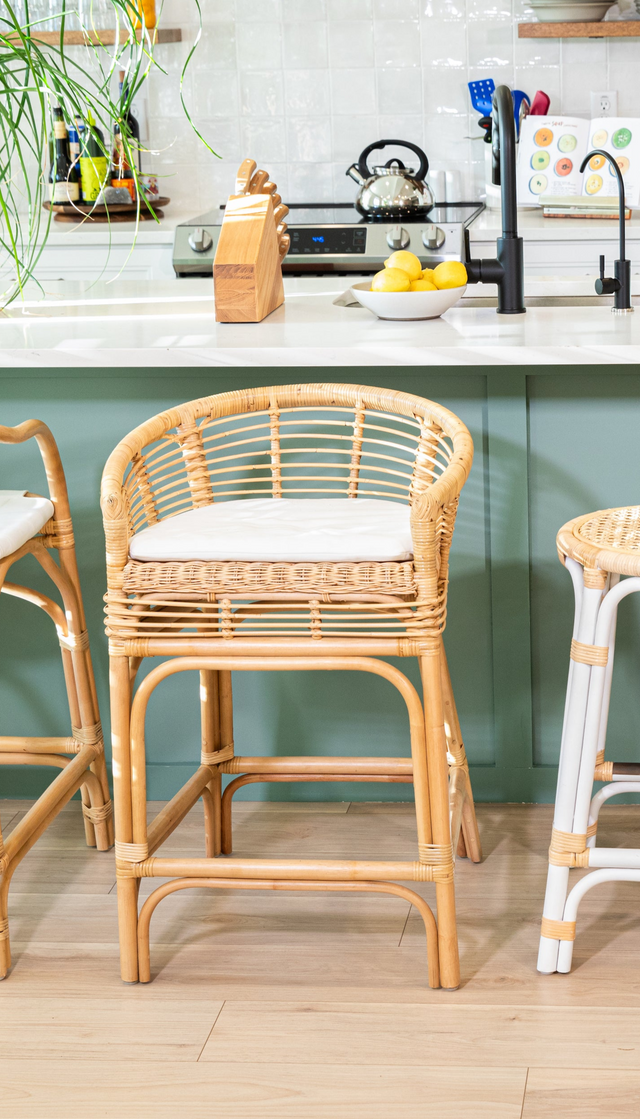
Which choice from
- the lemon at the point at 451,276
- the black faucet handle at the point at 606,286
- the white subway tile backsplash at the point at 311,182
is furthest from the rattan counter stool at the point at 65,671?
the white subway tile backsplash at the point at 311,182

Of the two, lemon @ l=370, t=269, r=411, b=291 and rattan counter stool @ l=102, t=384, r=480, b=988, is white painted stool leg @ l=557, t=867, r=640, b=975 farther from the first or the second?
lemon @ l=370, t=269, r=411, b=291

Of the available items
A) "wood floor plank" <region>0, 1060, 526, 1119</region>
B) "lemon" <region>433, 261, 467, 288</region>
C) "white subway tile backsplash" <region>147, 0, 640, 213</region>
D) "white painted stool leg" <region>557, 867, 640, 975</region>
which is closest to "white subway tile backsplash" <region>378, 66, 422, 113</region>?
"white subway tile backsplash" <region>147, 0, 640, 213</region>

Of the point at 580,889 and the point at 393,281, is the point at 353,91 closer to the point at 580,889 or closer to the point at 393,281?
the point at 393,281

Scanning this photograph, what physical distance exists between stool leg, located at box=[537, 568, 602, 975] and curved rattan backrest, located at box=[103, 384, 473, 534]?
239 millimetres

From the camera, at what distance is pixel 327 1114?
1.46 m

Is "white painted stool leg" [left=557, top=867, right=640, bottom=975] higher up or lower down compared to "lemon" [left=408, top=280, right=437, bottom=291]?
lower down

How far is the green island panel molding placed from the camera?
2.03 m

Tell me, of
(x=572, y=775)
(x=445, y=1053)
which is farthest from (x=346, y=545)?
(x=445, y=1053)

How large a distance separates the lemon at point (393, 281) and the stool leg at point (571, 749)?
0.71 meters

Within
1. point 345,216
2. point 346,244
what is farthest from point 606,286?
point 345,216

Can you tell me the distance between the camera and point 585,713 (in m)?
1.63

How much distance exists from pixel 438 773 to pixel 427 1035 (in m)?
0.35

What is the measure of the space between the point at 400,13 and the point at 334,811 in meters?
2.87

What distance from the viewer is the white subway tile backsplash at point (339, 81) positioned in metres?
3.93
